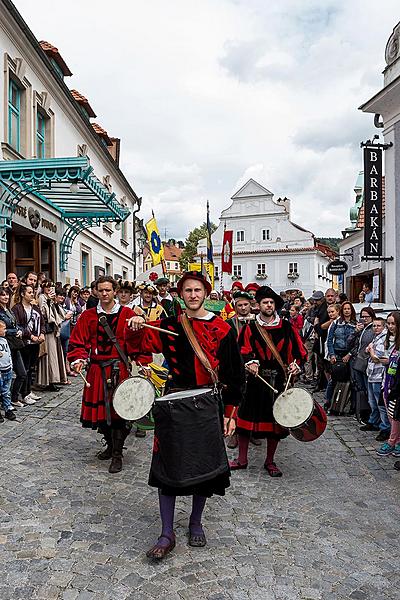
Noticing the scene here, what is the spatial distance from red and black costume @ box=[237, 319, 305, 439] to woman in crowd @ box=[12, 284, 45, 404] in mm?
3580

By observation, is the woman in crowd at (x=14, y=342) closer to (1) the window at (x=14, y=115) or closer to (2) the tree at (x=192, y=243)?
(1) the window at (x=14, y=115)

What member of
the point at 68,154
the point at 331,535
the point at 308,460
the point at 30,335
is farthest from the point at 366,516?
the point at 68,154

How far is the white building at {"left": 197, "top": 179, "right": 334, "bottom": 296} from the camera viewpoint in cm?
4666

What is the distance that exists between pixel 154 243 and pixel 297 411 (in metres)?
7.25

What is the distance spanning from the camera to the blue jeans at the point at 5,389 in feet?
21.3

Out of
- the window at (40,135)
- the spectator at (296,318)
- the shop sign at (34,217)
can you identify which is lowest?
the spectator at (296,318)

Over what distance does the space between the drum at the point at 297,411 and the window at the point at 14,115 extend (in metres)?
9.20

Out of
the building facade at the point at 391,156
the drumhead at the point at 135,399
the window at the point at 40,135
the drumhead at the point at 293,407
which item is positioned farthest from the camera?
the window at the point at 40,135

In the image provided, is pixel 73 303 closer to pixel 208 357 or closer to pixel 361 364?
pixel 361 364

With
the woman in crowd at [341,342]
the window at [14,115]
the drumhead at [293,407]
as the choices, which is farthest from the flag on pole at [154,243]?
the drumhead at [293,407]

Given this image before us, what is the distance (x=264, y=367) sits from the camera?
5027 mm

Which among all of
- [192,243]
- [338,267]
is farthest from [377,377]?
[192,243]

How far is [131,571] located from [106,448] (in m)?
2.40

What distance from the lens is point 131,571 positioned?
3133 millimetres
